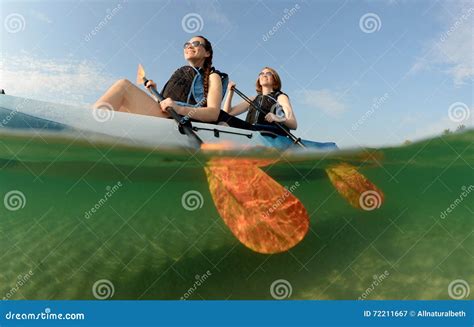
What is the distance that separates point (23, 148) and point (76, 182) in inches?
18.2

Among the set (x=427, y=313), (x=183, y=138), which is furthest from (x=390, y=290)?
(x=183, y=138)

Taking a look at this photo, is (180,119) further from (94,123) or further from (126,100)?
(94,123)

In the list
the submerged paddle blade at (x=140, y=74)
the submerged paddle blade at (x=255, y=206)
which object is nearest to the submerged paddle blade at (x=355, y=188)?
the submerged paddle blade at (x=255, y=206)

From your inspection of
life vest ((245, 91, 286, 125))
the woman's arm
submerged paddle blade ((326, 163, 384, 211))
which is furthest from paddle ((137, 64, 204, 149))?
submerged paddle blade ((326, 163, 384, 211))

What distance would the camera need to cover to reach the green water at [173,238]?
4.11 m

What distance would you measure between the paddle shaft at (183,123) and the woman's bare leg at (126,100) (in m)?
0.08

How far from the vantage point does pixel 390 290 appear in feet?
13.7

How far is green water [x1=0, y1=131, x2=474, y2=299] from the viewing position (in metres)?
4.11

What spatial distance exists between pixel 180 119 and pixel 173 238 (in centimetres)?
92

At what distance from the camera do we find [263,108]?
4355 mm

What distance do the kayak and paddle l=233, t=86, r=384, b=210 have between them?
0.62 m

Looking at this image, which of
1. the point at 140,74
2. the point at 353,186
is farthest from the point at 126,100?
the point at 353,186

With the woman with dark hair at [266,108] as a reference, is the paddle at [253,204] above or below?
below

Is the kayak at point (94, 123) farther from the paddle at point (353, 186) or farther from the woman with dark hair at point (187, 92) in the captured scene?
the paddle at point (353, 186)
